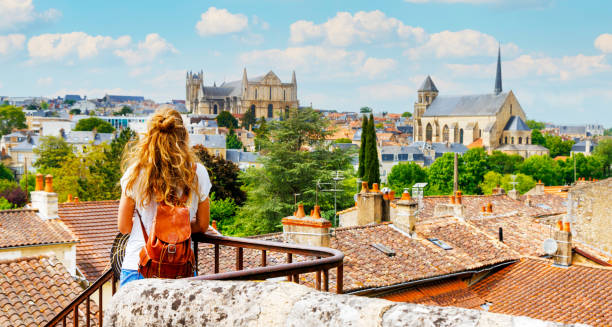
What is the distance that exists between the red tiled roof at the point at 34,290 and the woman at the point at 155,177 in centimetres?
863

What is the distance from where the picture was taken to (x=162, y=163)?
3.85 meters

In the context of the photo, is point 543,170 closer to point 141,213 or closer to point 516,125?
point 516,125

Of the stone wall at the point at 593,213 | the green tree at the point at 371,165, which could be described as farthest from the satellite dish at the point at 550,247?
the green tree at the point at 371,165

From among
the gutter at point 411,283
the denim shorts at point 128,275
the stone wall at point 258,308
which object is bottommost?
the gutter at point 411,283

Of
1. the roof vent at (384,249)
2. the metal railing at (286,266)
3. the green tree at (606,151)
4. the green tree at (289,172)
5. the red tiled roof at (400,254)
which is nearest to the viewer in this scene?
the metal railing at (286,266)

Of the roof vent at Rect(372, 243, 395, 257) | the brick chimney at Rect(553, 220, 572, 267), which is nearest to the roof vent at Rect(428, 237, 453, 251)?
the roof vent at Rect(372, 243, 395, 257)

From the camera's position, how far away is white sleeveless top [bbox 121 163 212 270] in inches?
154

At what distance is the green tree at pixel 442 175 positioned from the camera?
72.0 m

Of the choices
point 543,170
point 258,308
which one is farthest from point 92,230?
point 543,170

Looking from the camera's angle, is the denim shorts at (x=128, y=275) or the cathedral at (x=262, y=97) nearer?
the denim shorts at (x=128, y=275)

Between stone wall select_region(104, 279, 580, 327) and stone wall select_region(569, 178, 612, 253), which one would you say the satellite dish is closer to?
stone wall select_region(569, 178, 612, 253)

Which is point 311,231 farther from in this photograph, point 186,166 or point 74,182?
point 74,182

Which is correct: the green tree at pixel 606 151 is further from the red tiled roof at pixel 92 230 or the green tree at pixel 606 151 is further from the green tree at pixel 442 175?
the red tiled roof at pixel 92 230

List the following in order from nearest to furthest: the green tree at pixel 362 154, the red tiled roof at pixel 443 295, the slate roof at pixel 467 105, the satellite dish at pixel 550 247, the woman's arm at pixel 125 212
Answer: the woman's arm at pixel 125 212 → the red tiled roof at pixel 443 295 → the satellite dish at pixel 550 247 → the green tree at pixel 362 154 → the slate roof at pixel 467 105
